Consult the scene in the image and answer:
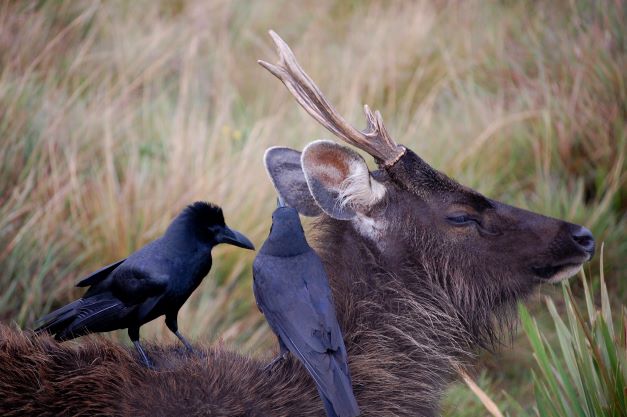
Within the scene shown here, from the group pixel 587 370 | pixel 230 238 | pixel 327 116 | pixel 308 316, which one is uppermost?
pixel 327 116

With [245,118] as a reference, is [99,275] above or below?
below

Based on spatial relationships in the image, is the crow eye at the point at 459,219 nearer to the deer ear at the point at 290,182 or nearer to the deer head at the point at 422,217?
the deer head at the point at 422,217

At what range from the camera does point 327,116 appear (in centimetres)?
375

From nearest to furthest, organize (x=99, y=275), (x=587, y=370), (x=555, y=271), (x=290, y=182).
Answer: (x=587, y=370) < (x=99, y=275) < (x=555, y=271) < (x=290, y=182)

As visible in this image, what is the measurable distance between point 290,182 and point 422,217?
1.98 ft

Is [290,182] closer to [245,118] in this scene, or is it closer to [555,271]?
[555,271]

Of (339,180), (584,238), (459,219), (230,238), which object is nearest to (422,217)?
(459,219)

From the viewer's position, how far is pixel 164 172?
18.8ft

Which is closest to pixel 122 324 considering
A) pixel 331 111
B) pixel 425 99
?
pixel 331 111

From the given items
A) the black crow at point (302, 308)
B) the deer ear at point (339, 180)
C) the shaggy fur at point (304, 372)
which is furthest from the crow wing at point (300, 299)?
the deer ear at point (339, 180)

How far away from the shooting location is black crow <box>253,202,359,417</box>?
10.2ft

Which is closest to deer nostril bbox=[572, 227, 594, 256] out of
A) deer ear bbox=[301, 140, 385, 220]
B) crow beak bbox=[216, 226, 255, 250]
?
deer ear bbox=[301, 140, 385, 220]

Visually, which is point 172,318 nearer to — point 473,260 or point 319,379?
point 319,379

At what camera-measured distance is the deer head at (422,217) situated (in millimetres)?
3729
